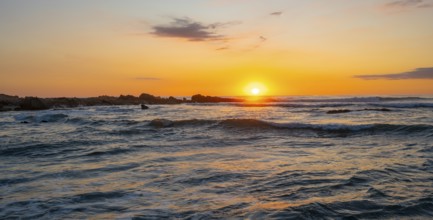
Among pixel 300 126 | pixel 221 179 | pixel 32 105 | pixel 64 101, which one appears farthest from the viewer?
pixel 64 101

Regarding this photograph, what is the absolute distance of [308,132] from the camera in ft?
56.2

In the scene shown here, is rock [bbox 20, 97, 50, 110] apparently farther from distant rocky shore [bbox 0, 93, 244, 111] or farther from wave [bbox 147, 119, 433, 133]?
wave [bbox 147, 119, 433, 133]

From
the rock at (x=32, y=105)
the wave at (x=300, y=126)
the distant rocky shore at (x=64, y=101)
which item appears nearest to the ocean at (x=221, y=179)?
the wave at (x=300, y=126)

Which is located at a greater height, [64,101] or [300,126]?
[64,101]

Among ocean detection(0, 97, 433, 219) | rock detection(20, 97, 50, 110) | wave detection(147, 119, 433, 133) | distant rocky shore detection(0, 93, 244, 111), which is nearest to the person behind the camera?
ocean detection(0, 97, 433, 219)

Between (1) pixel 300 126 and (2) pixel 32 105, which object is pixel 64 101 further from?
(1) pixel 300 126

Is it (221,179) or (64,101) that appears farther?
(64,101)

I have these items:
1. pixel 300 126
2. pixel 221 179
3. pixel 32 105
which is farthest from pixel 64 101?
pixel 221 179

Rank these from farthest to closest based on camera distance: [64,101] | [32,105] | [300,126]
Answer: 1. [64,101]
2. [32,105]
3. [300,126]

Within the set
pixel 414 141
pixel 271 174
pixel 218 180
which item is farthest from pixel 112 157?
pixel 414 141

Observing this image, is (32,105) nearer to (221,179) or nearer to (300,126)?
(300,126)

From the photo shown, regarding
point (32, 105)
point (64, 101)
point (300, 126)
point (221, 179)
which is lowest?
point (221, 179)

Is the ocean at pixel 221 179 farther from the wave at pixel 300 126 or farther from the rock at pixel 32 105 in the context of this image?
the rock at pixel 32 105

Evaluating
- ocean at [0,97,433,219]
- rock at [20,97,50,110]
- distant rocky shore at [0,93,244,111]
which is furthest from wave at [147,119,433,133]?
distant rocky shore at [0,93,244,111]
